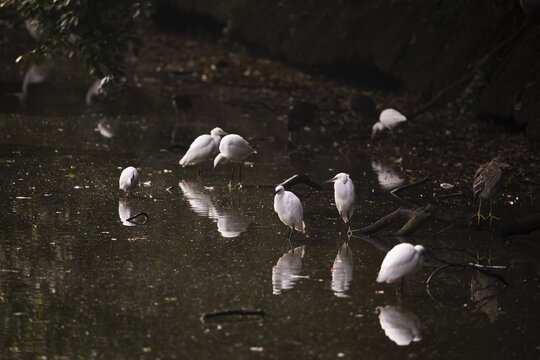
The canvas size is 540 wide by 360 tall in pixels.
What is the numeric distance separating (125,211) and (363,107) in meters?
6.80

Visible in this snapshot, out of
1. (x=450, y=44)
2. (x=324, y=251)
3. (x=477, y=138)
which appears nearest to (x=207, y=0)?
(x=450, y=44)

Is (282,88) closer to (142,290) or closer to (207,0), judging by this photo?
(207,0)

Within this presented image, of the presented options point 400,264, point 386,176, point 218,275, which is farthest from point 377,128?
point 400,264

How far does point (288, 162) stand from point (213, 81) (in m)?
8.06

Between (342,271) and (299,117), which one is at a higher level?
(342,271)

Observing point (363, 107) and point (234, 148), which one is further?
point (363, 107)

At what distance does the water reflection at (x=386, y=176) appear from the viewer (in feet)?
33.0

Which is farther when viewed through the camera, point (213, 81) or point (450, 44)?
point (213, 81)

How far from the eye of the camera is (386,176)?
10.6 metres

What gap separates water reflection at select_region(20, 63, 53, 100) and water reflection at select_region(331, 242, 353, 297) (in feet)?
32.7

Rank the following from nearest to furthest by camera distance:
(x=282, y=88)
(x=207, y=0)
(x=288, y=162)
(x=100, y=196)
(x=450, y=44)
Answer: (x=100, y=196) < (x=288, y=162) < (x=450, y=44) < (x=282, y=88) < (x=207, y=0)

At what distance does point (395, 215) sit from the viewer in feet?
25.2

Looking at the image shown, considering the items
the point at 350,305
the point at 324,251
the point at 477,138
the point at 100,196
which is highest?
the point at 350,305

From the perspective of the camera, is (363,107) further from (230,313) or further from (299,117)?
(230,313)
